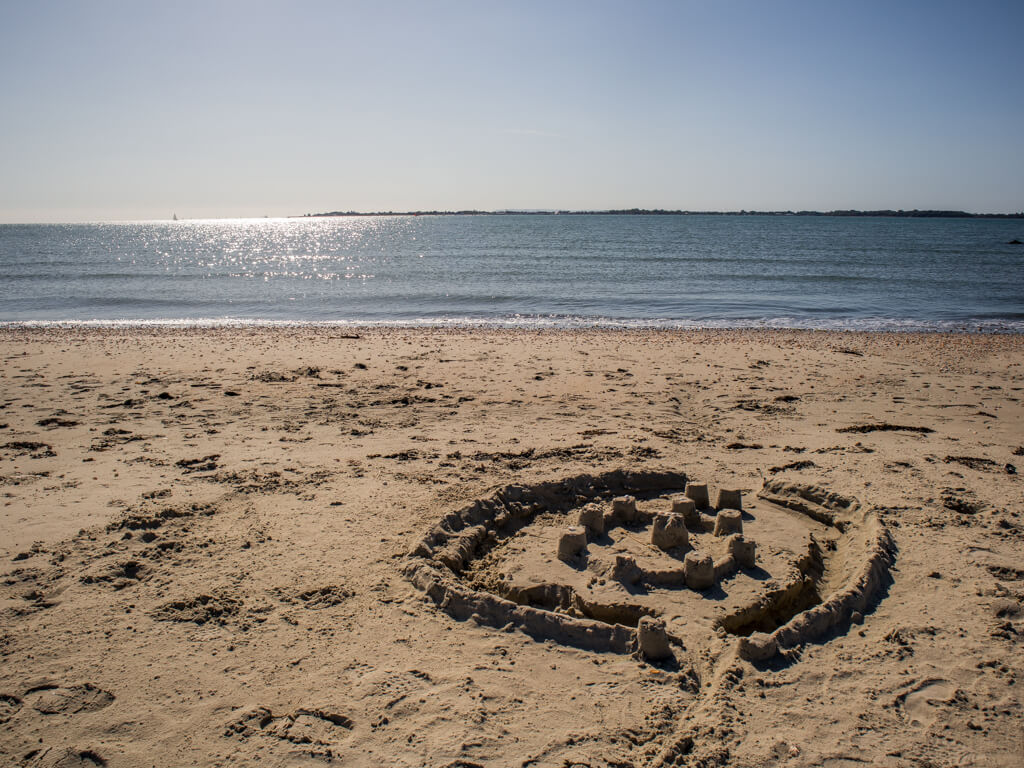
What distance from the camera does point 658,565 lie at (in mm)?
4211

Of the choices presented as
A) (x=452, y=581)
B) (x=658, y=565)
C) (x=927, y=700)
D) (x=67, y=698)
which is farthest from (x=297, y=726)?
(x=927, y=700)

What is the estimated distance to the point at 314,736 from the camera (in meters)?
2.76

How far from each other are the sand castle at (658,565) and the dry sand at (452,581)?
4 centimetres

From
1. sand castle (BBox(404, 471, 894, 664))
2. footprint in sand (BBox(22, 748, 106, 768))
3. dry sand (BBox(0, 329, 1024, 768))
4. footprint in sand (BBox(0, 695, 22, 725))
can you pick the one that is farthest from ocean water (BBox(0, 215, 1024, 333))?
footprint in sand (BBox(22, 748, 106, 768))

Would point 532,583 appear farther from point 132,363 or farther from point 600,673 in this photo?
point 132,363

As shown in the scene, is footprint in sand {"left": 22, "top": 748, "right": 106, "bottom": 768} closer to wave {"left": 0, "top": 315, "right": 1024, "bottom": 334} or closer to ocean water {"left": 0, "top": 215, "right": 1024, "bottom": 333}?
wave {"left": 0, "top": 315, "right": 1024, "bottom": 334}

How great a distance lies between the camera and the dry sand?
9.14 feet

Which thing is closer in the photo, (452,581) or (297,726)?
(297,726)

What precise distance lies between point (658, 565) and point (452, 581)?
4.41 ft

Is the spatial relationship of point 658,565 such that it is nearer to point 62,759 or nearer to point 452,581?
point 452,581

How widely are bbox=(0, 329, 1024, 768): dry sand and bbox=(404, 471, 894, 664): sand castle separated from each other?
4 centimetres

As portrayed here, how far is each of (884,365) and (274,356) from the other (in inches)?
391

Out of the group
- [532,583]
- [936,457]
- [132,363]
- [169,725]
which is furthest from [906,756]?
[132,363]

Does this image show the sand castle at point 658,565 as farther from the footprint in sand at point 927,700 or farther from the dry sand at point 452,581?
the footprint in sand at point 927,700
